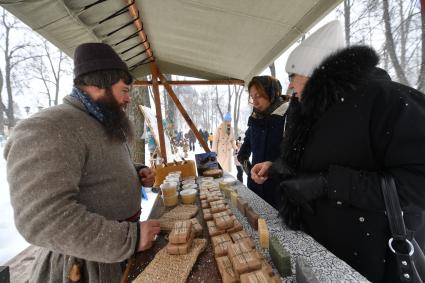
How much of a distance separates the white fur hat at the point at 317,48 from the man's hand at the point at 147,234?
1.26 metres

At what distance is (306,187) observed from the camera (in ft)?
3.75

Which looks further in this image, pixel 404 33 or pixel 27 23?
pixel 404 33

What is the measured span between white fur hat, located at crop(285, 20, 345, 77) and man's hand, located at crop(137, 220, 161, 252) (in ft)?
4.14

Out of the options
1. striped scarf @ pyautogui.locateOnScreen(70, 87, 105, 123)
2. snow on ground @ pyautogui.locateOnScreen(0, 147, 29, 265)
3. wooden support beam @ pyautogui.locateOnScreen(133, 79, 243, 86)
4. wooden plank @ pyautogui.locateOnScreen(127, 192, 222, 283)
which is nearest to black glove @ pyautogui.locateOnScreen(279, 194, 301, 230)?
wooden plank @ pyautogui.locateOnScreen(127, 192, 222, 283)

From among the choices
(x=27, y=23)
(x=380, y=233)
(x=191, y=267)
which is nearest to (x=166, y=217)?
(x=191, y=267)

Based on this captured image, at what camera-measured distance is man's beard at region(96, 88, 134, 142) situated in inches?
54.0

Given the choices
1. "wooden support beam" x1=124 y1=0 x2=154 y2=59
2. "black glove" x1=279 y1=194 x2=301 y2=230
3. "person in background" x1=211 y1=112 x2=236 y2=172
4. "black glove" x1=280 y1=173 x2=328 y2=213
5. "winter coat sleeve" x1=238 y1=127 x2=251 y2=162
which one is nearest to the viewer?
"black glove" x1=280 y1=173 x2=328 y2=213

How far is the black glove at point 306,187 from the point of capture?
44.3 inches

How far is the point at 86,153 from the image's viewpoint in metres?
1.18

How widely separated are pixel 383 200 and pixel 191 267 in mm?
903

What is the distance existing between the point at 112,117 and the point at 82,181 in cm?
44

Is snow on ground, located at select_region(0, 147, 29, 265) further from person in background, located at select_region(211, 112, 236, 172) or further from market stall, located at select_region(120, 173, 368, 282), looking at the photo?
person in background, located at select_region(211, 112, 236, 172)

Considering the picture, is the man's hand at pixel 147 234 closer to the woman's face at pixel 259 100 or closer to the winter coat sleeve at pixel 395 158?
the winter coat sleeve at pixel 395 158

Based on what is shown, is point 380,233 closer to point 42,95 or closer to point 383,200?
point 383,200
